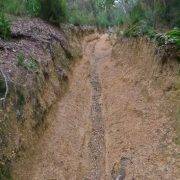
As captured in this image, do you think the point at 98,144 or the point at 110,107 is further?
the point at 110,107

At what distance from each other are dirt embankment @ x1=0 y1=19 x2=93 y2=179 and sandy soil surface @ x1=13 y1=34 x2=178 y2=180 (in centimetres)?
43

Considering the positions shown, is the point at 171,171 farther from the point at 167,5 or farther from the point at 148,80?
the point at 167,5

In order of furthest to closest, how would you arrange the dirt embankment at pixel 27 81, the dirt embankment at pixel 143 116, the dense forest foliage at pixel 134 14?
the dense forest foliage at pixel 134 14 → the dirt embankment at pixel 143 116 → the dirt embankment at pixel 27 81

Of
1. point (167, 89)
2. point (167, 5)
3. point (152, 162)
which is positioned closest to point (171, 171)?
point (152, 162)

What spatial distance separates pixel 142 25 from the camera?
64.8ft

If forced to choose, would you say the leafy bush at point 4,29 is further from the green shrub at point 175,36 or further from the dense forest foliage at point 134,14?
the green shrub at point 175,36

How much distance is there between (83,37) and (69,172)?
2042 cm

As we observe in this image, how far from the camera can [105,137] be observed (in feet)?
46.1

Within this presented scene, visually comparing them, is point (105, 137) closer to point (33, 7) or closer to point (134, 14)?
point (134, 14)

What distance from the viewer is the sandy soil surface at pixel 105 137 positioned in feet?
37.9

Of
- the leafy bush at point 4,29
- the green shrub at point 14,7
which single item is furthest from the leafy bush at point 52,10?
the leafy bush at point 4,29

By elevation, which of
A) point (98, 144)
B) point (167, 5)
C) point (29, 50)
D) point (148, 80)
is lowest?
point (98, 144)

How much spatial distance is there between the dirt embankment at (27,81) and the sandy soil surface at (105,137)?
43cm

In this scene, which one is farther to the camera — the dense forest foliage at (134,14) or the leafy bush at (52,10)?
the leafy bush at (52,10)
